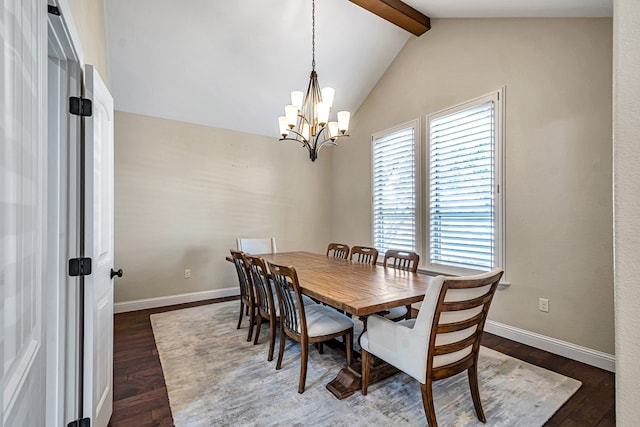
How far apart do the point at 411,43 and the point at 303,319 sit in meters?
3.84

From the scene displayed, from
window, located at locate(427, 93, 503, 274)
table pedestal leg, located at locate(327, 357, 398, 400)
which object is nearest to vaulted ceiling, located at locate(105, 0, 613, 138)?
window, located at locate(427, 93, 503, 274)

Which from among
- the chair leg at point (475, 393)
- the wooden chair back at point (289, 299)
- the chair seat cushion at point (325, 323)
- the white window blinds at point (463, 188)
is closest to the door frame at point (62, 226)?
the wooden chair back at point (289, 299)

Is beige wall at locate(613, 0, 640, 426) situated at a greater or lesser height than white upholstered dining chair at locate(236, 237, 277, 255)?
greater

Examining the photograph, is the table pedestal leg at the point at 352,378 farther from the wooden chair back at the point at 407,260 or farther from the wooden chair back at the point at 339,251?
the wooden chair back at the point at 339,251

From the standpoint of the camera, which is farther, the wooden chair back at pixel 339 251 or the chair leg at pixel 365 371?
the wooden chair back at pixel 339 251

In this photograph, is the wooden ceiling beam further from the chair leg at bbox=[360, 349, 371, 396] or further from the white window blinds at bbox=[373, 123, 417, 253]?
the chair leg at bbox=[360, 349, 371, 396]

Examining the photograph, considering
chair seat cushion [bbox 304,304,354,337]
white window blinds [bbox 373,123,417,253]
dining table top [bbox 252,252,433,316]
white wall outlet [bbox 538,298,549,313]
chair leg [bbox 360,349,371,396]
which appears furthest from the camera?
white window blinds [bbox 373,123,417,253]

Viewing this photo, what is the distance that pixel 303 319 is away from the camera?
81.6 inches

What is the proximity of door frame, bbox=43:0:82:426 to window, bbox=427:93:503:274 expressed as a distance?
3399mm

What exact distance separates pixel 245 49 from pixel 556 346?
458 cm

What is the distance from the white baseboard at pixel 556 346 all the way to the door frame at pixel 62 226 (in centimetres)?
346

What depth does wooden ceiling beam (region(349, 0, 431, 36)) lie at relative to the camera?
3.26m

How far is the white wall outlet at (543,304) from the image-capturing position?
2.74m

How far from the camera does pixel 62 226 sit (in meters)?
1.37
